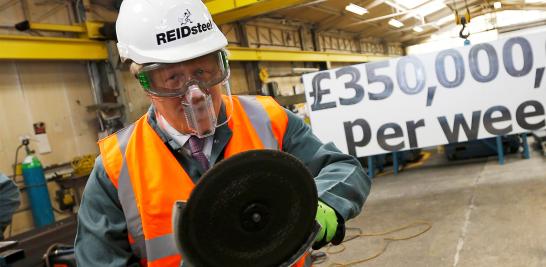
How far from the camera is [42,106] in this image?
5.62 metres

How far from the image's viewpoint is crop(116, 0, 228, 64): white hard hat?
3.90ft

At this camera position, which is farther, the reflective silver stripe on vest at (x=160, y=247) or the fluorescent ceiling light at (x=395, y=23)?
the fluorescent ceiling light at (x=395, y=23)

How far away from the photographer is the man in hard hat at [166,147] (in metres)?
1.16

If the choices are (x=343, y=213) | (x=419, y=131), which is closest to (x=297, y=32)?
(x=419, y=131)

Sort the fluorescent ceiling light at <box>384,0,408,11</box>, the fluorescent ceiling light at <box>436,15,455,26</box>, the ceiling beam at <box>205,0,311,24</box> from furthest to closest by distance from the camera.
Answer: the fluorescent ceiling light at <box>436,15,455,26</box> → the fluorescent ceiling light at <box>384,0,408,11</box> → the ceiling beam at <box>205,0,311,24</box>

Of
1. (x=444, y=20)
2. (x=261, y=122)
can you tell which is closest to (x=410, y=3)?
(x=444, y=20)

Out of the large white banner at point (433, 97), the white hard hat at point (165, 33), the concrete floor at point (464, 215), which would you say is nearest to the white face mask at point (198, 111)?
the white hard hat at point (165, 33)

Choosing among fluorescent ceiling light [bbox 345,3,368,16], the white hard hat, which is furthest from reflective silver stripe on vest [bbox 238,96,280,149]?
fluorescent ceiling light [bbox 345,3,368,16]

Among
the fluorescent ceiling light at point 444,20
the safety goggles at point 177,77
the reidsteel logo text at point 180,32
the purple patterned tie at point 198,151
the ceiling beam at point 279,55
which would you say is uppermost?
the fluorescent ceiling light at point 444,20

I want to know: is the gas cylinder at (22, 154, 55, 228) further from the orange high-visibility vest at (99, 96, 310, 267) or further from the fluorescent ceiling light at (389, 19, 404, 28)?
the fluorescent ceiling light at (389, 19, 404, 28)

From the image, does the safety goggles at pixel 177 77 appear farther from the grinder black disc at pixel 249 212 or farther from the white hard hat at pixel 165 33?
the grinder black disc at pixel 249 212

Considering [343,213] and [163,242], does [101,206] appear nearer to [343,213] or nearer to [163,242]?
[163,242]

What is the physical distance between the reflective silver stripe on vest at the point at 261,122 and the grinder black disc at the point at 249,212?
0.30 m

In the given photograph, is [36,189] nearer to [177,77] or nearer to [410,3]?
[177,77]
